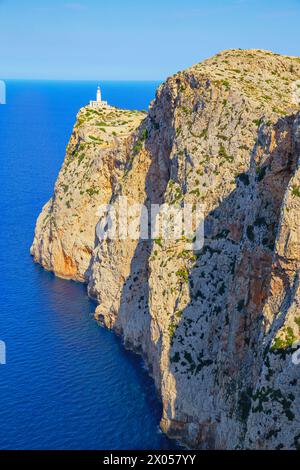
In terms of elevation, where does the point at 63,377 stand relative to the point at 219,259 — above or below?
below

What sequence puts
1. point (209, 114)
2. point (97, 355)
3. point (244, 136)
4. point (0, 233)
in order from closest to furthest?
point (244, 136) → point (209, 114) → point (97, 355) → point (0, 233)

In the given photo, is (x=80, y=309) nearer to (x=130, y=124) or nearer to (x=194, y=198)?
(x=194, y=198)

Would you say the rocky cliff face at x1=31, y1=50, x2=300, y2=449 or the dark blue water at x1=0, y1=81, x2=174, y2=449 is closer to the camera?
the rocky cliff face at x1=31, y1=50, x2=300, y2=449

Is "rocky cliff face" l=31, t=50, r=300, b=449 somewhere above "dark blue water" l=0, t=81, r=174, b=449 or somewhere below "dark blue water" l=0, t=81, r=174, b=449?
above

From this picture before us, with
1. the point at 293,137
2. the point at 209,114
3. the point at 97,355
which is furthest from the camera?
the point at 97,355

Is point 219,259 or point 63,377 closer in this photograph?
point 219,259

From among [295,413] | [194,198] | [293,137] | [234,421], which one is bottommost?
[234,421]

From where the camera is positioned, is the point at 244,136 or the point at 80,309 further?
the point at 80,309
